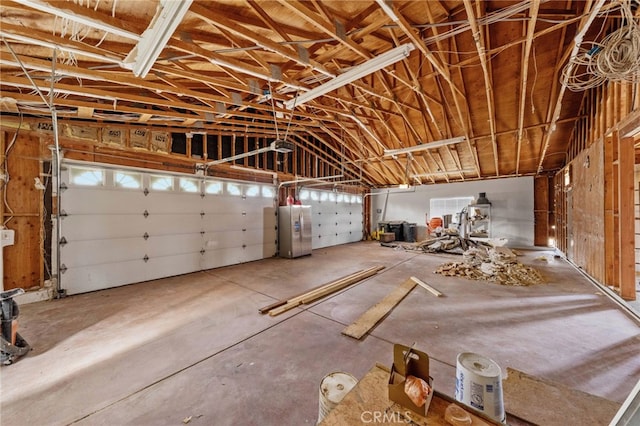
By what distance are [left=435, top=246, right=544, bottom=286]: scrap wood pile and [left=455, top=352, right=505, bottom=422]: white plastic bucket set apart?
4.71m

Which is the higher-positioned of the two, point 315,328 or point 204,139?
point 204,139

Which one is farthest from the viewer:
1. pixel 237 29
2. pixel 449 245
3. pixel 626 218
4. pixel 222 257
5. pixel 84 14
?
pixel 449 245

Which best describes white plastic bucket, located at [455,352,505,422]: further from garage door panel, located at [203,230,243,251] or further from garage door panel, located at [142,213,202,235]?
garage door panel, located at [203,230,243,251]

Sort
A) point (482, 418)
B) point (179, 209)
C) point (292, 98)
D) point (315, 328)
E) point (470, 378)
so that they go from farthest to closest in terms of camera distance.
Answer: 1. point (179, 209)
2. point (292, 98)
3. point (315, 328)
4. point (470, 378)
5. point (482, 418)

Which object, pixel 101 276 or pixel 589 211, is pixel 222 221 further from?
pixel 589 211

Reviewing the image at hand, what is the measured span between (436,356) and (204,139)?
6.75 metres

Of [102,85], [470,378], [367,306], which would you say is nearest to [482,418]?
[470,378]

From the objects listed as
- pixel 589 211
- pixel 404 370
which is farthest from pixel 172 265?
pixel 589 211

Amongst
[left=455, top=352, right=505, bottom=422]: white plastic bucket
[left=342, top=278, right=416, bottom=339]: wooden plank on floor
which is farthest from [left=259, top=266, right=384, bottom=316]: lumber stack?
[left=455, top=352, right=505, bottom=422]: white plastic bucket

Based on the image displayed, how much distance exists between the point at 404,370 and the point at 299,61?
142 inches

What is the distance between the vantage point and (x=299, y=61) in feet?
10.6

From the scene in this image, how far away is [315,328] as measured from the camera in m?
3.11

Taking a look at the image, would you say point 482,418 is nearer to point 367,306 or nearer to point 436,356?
point 436,356

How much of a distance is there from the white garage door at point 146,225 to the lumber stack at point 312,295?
3396 mm
